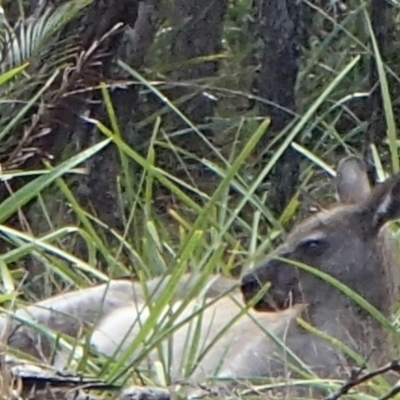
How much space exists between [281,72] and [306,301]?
0.92 meters

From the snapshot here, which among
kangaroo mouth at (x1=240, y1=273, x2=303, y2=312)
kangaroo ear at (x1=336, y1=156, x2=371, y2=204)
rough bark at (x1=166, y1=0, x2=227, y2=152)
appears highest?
rough bark at (x1=166, y1=0, x2=227, y2=152)

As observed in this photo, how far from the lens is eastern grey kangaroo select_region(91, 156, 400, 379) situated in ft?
11.2

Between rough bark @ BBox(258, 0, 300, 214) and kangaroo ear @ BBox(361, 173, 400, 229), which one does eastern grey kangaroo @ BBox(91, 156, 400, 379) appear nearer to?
kangaroo ear @ BBox(361, 173, 400, 229)

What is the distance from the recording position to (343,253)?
156 inches

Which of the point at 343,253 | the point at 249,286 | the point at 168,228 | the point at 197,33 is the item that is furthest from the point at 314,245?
the point at 197,33

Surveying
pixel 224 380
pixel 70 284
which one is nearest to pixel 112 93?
pixel 70 284

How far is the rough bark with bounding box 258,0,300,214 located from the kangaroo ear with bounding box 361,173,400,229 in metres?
0.46

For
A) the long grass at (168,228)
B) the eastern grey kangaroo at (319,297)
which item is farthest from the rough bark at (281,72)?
the eastern grey kangaroo at (319,297)

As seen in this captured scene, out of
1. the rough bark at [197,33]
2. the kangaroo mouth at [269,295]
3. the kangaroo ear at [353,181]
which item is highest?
the rough bark at [197,33]

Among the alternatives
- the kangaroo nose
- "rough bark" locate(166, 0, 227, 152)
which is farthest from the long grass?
"rough bark" locate(166, 0, 227, 152)

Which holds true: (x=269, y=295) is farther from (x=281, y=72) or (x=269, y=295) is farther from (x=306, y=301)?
(x=281, y=72)

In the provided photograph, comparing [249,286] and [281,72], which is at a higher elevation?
[281,72]

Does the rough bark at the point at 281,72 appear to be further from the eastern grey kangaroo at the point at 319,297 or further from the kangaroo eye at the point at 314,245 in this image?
the kangaroo eye at the point at 314,245

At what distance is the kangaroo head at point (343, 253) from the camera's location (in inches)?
145
